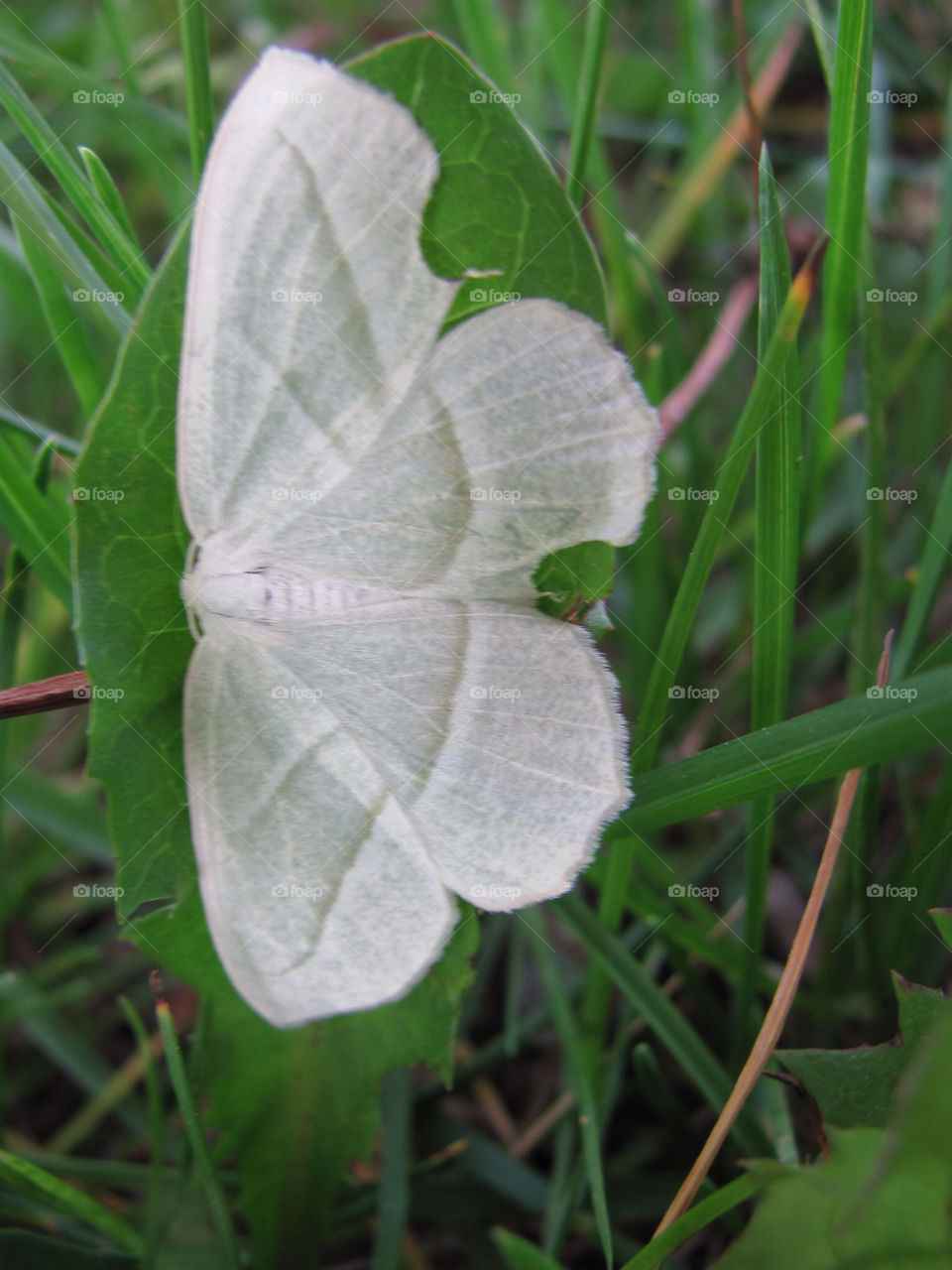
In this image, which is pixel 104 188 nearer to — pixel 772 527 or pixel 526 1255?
pixel 772 527

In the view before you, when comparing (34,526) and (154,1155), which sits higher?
(34,526)

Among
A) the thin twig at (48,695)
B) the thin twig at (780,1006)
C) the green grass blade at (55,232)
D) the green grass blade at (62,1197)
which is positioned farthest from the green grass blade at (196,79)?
the green grass blade at (62,1197)

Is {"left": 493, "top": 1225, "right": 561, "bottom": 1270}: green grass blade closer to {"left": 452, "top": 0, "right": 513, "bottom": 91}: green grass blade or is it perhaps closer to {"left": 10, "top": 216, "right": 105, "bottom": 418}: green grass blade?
{"left": 10, "top": 216, "right": 105, "bottom": 418}: green grass blade

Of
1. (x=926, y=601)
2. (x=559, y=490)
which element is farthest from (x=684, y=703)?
(x=559, y=490)

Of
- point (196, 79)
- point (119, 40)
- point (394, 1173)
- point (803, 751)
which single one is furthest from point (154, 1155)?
point (119, 40)

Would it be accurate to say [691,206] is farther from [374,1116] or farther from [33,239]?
[374,1116]

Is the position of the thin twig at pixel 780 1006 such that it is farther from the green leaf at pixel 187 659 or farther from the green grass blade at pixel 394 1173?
the green grass blade at pixel 394 1173
